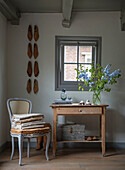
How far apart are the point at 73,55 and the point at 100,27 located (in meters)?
0.81

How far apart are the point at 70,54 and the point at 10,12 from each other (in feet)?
4.80

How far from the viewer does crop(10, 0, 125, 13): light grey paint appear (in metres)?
4.12

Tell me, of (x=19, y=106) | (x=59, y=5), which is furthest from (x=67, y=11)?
(x=19, y=106)

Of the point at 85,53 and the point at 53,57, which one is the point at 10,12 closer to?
the point at 53,57

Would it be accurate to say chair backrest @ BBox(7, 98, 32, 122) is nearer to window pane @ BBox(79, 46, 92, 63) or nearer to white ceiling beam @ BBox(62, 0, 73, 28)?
window pane @ BBox(79, 46, 92, 63)

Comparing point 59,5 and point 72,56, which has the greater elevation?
point 59,5

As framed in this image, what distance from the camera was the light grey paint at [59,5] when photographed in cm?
412

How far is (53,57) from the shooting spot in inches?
182

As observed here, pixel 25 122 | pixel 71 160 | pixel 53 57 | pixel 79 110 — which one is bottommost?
pixel 71 160

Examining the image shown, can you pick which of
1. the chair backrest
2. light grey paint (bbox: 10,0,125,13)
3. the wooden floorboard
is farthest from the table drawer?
light grey paint (bbox: 10,0,125,13)

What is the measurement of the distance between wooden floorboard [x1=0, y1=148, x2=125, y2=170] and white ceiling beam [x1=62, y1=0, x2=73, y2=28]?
2.52m

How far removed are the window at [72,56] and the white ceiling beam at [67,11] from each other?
300 mm

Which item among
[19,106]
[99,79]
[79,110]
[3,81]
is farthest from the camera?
[3,81]

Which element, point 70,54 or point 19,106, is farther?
point 70,54
